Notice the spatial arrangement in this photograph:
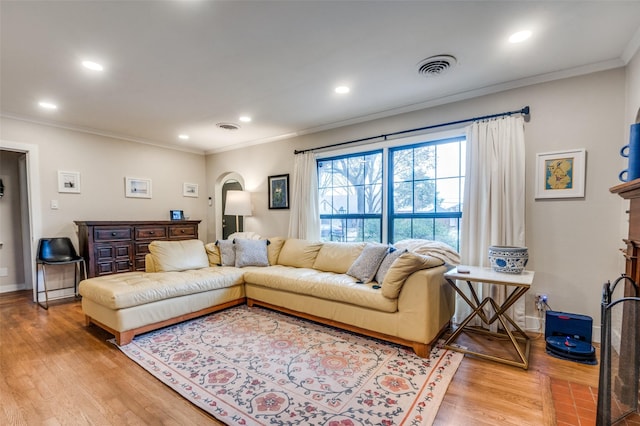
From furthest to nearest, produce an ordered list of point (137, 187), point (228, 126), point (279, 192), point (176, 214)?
point (176, 214)
point (137, 187)
point (279, 192)
point (228, 126)

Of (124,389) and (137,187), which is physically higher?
(137,187)

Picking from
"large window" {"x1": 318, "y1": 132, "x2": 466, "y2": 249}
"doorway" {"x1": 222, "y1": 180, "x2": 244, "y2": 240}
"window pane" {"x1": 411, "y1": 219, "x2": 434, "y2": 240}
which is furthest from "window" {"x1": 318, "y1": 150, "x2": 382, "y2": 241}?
"doorway" {"x1": 222, "y1": 180, "x2": 244, "y2": 240}

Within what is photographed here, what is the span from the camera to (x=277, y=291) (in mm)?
3314

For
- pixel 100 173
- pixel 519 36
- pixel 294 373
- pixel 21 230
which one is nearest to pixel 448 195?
pixel 519 36

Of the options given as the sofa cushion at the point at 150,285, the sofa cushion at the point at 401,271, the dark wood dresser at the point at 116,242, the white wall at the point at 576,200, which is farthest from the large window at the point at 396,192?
the dark wood dresser at the point at 116,242

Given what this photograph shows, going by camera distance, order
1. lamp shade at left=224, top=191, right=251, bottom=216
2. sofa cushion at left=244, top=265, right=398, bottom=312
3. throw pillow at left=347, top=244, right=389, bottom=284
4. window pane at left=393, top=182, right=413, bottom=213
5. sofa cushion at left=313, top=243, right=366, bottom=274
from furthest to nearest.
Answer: lamp shade at left=224, top=191, right=251, bottom=216 < window pane at left=393, top=182, right=413, bottom=213 < sofa cushion at left=313, top=243, right=366, bottom=274 < throw pillow at left=347, top=244, right=389, bottom=284 < sofa cushion at left=244, top=265, right=398, bottom=312

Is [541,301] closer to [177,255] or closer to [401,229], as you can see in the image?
[401,229]

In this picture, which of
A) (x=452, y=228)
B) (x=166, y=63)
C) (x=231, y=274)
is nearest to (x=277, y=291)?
(x=231, y=274)

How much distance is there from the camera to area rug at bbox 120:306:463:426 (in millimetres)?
1683

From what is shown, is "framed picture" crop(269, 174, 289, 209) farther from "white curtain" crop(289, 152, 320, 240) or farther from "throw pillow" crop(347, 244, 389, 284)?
"throw pillow" crop(347, 244, 389, 284)

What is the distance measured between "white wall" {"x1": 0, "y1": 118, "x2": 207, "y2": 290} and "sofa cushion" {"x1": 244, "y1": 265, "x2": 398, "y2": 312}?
8.81 feet

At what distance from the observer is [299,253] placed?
388 centimetres

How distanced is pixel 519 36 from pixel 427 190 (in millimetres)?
1697

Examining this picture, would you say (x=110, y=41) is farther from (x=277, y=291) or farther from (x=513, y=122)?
(x=513, y=122)
